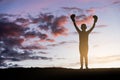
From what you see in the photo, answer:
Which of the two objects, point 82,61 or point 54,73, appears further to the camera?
point 82,61

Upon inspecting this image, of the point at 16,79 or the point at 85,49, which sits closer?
the point at 16,79

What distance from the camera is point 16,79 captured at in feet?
44.3

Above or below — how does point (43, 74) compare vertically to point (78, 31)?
below

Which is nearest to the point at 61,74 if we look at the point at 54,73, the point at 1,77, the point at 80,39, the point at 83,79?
the point at 54,73

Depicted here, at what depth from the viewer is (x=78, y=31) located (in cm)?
1755

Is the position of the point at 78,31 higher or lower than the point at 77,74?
higher

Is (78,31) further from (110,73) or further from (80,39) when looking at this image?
(110,73)

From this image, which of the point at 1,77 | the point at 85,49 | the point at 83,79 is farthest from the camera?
the point at 85,49

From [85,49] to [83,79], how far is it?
4.51 meters

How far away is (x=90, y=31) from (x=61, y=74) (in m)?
4.32

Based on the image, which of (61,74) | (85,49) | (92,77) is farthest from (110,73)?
(85,49)

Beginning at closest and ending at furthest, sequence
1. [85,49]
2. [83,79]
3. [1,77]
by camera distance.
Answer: [83,79] < [1,77] < [85,49]

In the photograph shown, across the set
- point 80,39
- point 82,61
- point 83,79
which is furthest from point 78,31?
point 83,79

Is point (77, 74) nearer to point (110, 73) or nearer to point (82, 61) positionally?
point (110, 73)
